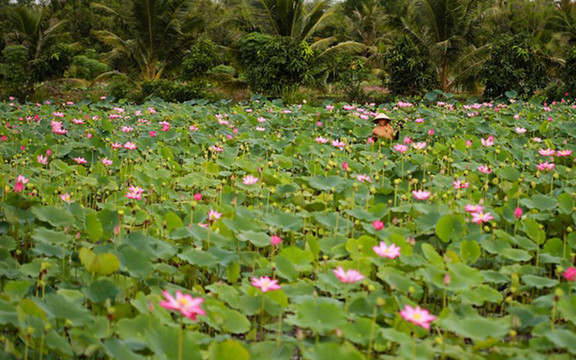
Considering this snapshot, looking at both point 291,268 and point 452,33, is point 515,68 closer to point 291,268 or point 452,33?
point 452,33

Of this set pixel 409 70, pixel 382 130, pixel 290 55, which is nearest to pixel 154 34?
pixel 290 55

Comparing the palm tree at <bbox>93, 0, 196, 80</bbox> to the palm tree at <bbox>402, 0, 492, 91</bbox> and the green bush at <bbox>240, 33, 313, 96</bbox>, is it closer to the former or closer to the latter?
the green bush at <bbox>240, 33, 313, 96</bbox>

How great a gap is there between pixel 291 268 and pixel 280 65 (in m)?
9.51

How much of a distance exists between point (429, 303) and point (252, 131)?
3217 mm

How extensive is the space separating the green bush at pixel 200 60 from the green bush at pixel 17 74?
3.94 metres

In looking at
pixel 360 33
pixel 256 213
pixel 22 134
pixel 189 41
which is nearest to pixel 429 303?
pixel 256 213

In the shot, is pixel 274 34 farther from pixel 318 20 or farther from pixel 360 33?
pixel 360 33

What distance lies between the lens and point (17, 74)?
13.5 metres

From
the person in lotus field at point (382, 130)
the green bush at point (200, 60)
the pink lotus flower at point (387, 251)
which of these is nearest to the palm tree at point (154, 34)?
the green bush at point (200, 60)

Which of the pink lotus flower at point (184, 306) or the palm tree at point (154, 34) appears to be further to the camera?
the palm tree at point (154, 34)

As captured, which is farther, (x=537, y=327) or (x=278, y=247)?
(x=278, y=247)

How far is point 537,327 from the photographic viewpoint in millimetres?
1627

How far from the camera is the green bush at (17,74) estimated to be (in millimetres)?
12969

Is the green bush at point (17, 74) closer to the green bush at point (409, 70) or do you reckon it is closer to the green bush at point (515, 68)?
the green bush at point (409, 70)
